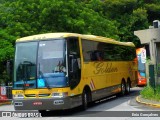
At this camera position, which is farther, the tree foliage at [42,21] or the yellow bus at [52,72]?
the tree foliage at [42,21]

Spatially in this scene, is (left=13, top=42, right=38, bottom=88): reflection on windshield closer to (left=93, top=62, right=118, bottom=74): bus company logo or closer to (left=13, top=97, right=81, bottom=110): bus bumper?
(left=13, top=97, right=81, bottom=110): bus bumper

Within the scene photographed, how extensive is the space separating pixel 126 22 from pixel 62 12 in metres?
15.1

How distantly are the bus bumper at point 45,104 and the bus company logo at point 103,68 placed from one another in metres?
3.92

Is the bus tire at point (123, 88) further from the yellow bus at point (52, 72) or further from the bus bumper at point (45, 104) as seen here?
the bus bumper at point (45, 104)

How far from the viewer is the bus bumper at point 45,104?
648 inches

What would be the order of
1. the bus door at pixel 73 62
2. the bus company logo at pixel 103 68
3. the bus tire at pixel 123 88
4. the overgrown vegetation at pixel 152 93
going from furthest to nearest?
the bus tire at pixel 123 88, the bus company logo at pixel 103 68, the overgrown vegetation at pixel 152 93, the bus door at pixel 73 62

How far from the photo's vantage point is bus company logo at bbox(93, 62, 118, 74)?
20656mm

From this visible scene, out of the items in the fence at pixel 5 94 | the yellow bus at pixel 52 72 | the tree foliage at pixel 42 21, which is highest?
the tree foliage at pixel 42 21

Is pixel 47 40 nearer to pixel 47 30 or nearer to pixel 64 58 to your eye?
pixel 64 58

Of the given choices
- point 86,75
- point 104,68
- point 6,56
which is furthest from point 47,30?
point 86,75

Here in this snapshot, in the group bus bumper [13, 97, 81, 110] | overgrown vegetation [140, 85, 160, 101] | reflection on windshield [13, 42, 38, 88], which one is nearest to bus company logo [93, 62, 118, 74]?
overgrown vegetation [140, 85, 160, 101]

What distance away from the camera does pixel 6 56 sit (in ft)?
101

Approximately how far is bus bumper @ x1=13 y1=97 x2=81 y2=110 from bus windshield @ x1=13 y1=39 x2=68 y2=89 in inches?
22.2

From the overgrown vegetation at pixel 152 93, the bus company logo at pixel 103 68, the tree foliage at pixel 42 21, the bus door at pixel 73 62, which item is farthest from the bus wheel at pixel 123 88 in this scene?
the tree foliage at pixel 42 21
